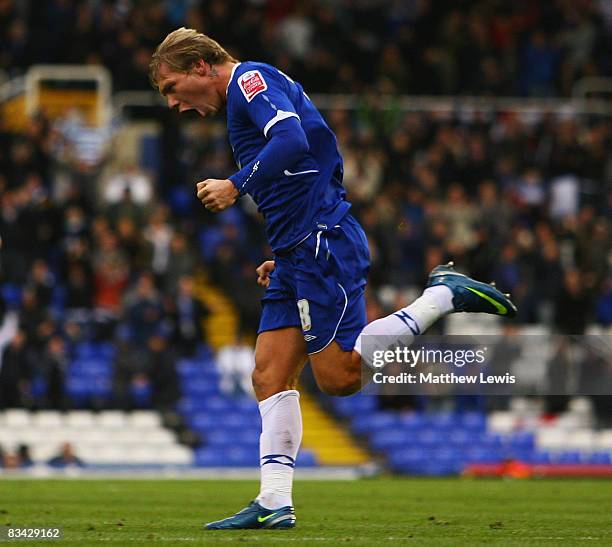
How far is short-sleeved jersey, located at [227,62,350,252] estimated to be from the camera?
7.55 meters

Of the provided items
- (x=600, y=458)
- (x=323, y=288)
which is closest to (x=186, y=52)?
(x=323, y=288)

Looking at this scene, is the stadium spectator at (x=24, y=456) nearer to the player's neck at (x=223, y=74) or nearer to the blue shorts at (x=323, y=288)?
the blue shorts at (x=323, y=288)

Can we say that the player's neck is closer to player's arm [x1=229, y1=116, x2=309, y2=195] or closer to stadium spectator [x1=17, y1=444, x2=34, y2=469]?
player's arm [x1=229, y1=116, x2=309, y2=195]

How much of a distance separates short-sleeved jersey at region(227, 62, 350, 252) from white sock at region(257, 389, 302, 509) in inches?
33.1

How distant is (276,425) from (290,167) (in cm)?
140

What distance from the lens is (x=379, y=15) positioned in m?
26.2

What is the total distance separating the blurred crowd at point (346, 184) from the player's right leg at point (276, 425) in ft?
38.1

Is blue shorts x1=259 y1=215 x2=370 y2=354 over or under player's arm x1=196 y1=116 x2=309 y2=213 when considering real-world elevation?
under

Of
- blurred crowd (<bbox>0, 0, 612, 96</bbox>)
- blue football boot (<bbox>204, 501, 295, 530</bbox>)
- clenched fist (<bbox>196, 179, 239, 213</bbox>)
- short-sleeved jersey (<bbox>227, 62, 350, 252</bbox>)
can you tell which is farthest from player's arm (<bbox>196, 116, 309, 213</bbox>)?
blurred crowd (<bbox>0, 0, 612, 96</bbox>)

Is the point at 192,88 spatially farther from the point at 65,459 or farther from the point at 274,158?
the point at 65,459

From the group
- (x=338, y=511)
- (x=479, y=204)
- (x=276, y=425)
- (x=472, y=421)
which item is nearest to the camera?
(x=276, y=425)

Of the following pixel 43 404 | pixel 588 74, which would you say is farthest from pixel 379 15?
pixel 43 404

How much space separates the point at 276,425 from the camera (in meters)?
7.75

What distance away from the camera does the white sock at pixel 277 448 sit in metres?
7.72
